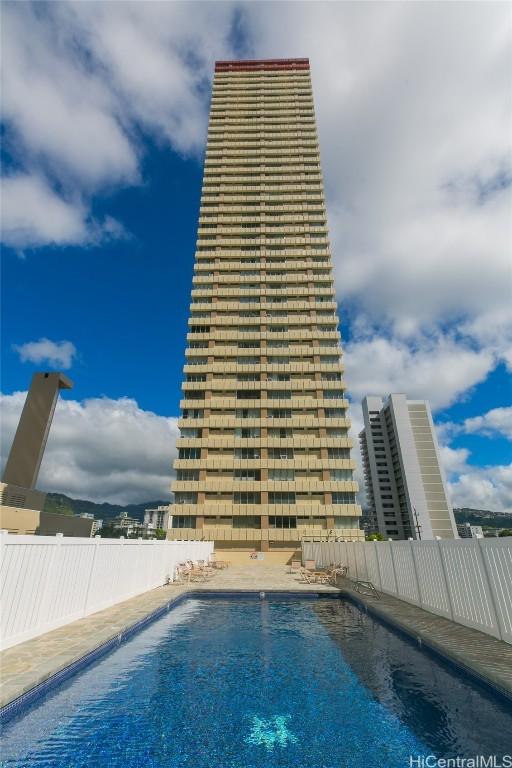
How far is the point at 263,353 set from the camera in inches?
1844

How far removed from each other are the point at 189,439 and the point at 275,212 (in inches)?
1499

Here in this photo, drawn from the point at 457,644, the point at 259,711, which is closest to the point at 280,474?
the point at 457,644

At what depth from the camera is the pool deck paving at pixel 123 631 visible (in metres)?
5.63

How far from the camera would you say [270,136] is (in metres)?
62.1

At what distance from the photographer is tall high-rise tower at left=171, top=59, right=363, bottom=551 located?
4009 cm

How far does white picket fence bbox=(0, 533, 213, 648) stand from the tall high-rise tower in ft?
91.1

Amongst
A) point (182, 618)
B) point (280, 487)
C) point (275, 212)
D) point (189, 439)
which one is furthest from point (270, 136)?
point (182, 618)

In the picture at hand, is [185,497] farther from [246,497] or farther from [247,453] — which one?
[247,453]

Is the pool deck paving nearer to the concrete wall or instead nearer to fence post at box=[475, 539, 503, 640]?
fence post at box=[475, 539, 503, 640]

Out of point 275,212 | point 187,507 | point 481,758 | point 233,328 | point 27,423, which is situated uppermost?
point 275,212

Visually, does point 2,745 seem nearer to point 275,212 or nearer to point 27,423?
point 27,423

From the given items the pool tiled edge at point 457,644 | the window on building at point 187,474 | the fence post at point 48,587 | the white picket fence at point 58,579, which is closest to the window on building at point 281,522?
the window on building at point 187,474

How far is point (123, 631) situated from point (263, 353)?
131ft

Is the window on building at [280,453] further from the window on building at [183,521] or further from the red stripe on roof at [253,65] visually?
the red stripe on roof at [253,65]
